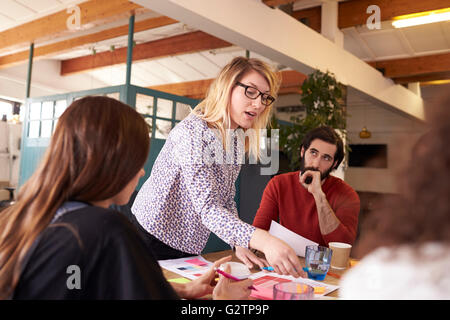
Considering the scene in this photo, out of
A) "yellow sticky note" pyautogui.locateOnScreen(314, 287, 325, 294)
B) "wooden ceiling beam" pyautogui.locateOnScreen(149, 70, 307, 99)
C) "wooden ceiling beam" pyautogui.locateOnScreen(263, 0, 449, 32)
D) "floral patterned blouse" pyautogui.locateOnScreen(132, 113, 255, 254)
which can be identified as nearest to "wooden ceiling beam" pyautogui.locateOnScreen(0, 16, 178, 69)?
"wooden ceiling beam" pyautogui.locateOnScreen(263, 0, 449, 32)

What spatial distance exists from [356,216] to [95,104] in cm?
166

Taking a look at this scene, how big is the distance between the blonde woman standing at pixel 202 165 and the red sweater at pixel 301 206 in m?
0.64

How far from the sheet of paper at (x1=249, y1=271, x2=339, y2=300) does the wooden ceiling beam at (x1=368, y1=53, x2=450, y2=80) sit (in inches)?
250

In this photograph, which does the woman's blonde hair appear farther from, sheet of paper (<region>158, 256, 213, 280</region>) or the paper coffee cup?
the paper coffee cup

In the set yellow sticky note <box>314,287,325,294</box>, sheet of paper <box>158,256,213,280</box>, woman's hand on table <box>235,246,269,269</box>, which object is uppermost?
woman's hand on table <box>235,246,269,269</box>

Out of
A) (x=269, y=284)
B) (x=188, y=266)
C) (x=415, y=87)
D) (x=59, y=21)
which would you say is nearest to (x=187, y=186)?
(x=188, y=266)

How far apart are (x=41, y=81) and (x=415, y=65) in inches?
324

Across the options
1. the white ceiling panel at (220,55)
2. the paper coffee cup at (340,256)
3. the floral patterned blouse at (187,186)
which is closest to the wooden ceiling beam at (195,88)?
the white ceiling panel at (220,55)

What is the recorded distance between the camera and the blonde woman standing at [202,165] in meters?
1.32

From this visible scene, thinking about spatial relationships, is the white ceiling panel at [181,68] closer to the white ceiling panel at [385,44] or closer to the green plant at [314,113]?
the white ceiling panel at [385,44]

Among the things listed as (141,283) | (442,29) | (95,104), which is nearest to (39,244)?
(141,283)

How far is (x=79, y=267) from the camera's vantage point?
62 centimetres

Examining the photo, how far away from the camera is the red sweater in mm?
2041
